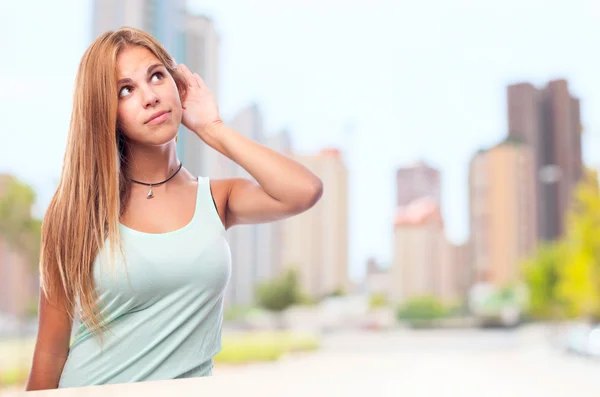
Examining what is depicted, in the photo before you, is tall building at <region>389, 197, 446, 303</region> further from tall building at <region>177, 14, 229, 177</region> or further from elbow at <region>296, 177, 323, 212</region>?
elbow at <region>296, 177, 323, 212</region>

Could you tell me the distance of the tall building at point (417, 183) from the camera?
9070mm

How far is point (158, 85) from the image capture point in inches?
29.2

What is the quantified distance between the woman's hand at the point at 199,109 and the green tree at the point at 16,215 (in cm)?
590

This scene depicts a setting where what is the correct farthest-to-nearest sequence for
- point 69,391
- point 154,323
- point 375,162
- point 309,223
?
1. point 375,162
2. point 309,223
3. point 154,323
4. point 69,391

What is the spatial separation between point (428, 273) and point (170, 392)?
27.0 ft

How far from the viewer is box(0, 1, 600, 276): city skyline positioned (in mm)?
8688

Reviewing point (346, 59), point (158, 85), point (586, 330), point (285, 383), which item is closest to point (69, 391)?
point (285, 383)

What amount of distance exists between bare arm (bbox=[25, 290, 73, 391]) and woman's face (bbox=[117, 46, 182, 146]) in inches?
7.7

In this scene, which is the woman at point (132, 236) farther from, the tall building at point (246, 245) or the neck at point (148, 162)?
the tall building at point (246, 245)

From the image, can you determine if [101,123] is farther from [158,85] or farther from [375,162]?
[375,162]

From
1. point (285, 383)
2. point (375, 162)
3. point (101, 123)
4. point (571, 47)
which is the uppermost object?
point (571, 47)

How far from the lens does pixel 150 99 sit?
0.72 metres

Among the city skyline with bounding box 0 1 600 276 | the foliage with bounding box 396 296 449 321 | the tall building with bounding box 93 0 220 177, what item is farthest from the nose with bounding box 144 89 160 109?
the foliage with bounding box 396 296 449 321

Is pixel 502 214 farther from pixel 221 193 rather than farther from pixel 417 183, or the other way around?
pixel 221 193
